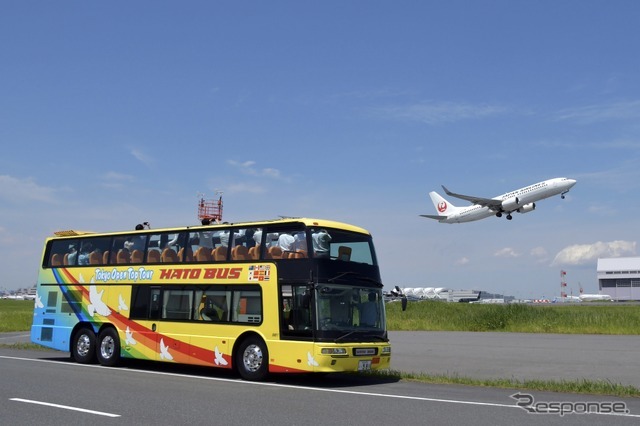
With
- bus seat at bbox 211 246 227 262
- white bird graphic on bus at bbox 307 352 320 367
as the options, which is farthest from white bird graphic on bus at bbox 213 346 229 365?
white bird graphic on bus at bbox 307 352 320 367

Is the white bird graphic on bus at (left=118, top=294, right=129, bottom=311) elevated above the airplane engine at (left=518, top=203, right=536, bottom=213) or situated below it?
below

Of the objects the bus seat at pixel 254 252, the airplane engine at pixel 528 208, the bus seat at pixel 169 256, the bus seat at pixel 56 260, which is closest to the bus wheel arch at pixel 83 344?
the bus seat at pixel 56 260

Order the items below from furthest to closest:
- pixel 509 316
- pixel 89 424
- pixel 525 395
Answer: pixel 509 316, pixel 525 395, pixel 89 424

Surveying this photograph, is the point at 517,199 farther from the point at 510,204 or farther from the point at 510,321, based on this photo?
the point at 510,321

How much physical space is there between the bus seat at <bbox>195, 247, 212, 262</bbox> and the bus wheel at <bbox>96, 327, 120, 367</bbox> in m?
3.58

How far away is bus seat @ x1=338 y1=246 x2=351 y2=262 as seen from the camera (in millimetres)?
14672

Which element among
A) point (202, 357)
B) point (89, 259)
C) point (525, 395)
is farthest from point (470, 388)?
point (89, 259)

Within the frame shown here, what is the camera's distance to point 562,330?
3152 centimetres

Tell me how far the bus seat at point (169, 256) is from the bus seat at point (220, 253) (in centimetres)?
134

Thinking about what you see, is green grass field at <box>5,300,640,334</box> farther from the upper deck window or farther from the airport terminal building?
the airport terminal building

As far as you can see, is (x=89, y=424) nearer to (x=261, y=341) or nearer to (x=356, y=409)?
(x=356, y=409)

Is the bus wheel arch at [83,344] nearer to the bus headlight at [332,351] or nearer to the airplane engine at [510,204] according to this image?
the bus headlight at [332,351]

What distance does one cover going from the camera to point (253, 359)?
579 inches

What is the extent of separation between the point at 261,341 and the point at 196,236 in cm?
316
